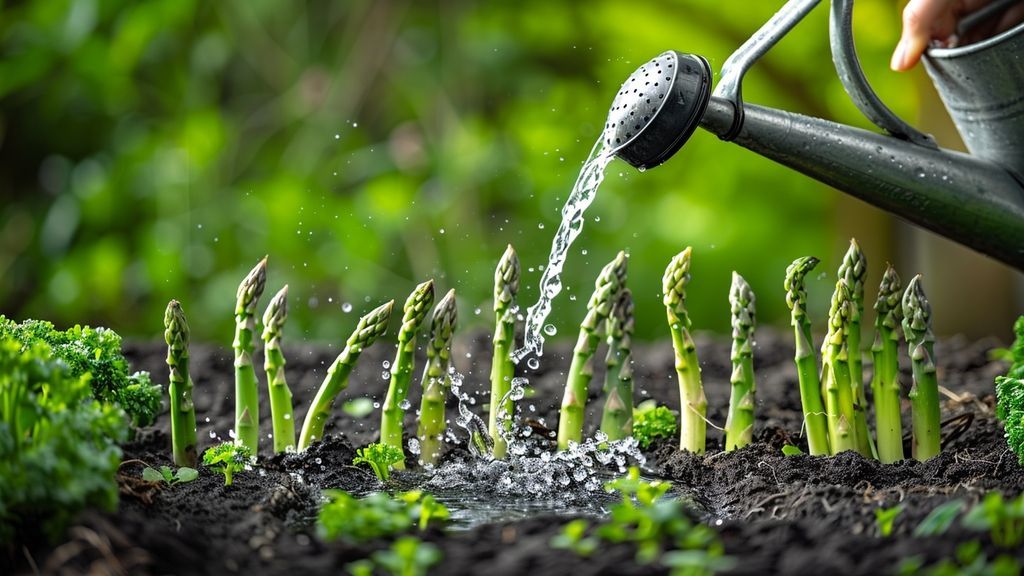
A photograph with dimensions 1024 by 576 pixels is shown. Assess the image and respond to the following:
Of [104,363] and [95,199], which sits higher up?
[95,199]

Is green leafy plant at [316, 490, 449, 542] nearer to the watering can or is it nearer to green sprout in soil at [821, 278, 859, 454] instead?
the watering can

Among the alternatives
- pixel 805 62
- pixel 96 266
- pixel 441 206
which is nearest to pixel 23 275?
pixel 96 266

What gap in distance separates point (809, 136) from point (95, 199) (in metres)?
4.75

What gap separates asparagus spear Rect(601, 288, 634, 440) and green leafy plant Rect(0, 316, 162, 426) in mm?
1196

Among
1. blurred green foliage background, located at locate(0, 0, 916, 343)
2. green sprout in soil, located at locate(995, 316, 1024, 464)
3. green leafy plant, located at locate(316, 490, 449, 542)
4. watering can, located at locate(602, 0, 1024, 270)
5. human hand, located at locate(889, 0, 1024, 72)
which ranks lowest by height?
green leafy plant, located at locate(316, 490, 449, 542)

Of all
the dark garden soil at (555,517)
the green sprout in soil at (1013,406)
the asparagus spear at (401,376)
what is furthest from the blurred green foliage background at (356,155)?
the green sprout in soil at (1013,406)

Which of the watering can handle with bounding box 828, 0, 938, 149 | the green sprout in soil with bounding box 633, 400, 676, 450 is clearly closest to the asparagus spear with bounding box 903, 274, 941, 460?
the watering can handle with bounding box 828, 0, 938, 149

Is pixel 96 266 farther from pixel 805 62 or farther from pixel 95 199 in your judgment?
pixel 805 62

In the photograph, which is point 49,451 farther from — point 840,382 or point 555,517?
point 840,382

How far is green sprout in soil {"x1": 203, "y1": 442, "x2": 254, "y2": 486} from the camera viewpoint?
2.49 meters

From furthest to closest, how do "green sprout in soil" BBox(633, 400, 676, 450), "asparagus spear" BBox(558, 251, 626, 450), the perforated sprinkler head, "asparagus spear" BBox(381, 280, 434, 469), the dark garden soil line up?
1. "green sprout in soil" BBox(633, 400, 676, 450)
2. "asparagus spear" BBox(558, 251, 626, 450)
3. "asparagus spear" BBox(381, 280, 434, 469)
4. the perforated sprinkler head
5. the dark garden soil

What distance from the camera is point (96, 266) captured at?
5938 millimetres

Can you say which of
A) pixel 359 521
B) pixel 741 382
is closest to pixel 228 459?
pixel 359 521

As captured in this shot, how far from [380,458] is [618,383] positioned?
727 millimetres
